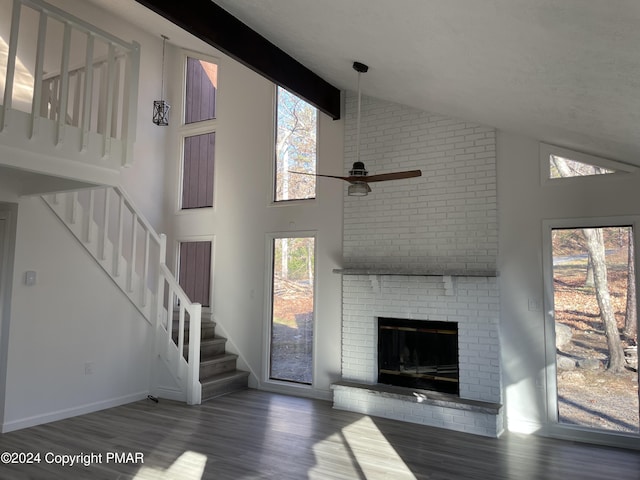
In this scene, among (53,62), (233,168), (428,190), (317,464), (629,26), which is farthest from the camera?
(233,168)

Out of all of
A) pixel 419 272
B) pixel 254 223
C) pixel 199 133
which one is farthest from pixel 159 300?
pixel 419 272

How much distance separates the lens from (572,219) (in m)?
4.67

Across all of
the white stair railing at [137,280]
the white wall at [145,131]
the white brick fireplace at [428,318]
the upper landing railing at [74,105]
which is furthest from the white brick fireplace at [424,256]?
the white wall at [145,131]

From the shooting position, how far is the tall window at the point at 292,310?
6188mm

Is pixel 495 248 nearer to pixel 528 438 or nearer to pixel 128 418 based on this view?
pixel 528 438

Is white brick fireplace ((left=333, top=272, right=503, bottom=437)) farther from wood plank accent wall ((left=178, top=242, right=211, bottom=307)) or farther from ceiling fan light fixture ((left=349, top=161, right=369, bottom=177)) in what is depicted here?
wood plank accent wall ((left=178, top=242, right=211, bottom=307))

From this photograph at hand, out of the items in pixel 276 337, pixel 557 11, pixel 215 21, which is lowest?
pixel 276 337

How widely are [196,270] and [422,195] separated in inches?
150

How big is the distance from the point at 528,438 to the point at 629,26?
4.02 m

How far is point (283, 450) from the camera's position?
4.07m

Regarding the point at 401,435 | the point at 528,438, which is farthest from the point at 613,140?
the point at 401,435

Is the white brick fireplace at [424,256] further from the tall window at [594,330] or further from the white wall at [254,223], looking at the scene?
the tall window at [594,330]

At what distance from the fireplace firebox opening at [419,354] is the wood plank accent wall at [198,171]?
353 centimetres

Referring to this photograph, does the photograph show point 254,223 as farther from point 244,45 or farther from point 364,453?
point 364,453
